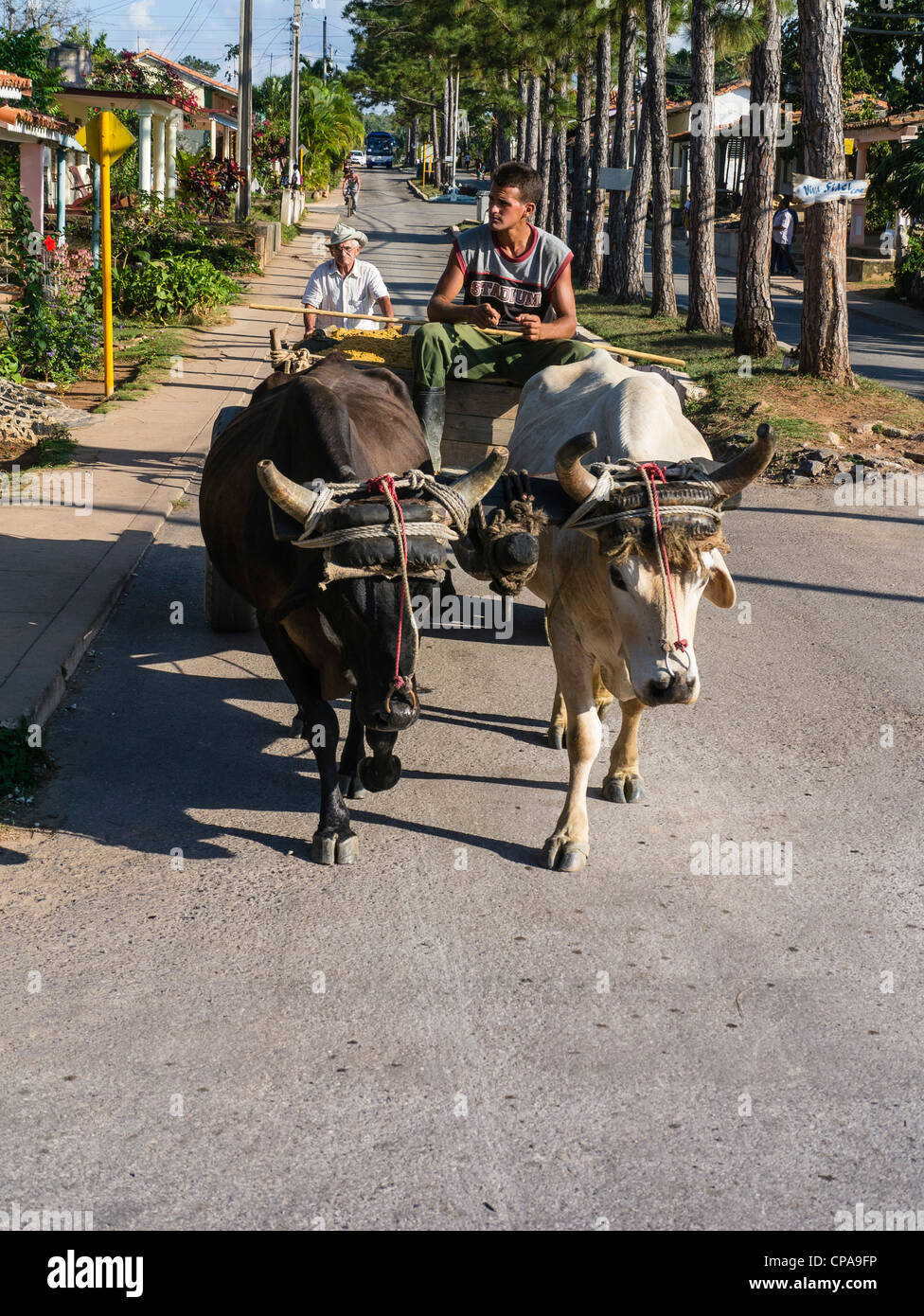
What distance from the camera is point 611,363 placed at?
7215 mm

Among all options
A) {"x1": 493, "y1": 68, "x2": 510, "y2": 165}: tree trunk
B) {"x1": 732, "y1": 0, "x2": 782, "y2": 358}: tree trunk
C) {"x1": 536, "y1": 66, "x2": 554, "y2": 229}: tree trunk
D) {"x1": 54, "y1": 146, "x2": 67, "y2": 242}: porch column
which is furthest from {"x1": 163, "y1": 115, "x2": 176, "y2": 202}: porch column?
{"x1": 732, "y1": 0, "x2": 782, "y2": 358}: tree trunk

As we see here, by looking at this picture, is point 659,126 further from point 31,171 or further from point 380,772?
point 380,772

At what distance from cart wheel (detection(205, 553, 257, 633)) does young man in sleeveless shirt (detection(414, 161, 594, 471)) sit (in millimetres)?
1503

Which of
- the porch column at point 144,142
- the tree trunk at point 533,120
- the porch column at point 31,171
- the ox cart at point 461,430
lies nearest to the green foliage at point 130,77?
the porch column at point 144,142

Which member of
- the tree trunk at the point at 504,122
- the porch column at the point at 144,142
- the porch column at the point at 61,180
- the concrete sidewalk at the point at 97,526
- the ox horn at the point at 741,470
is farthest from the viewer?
the tree trunk at the point at 504,122

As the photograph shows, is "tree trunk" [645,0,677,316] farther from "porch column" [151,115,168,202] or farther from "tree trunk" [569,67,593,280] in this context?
"porch column" [151,115,168,202]

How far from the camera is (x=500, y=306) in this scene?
7.77 m

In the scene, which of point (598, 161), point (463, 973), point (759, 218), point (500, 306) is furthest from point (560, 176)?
point (463, 973)

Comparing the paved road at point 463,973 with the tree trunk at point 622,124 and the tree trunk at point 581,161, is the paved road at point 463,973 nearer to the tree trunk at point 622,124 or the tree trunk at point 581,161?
the tree trunk at point 622,124

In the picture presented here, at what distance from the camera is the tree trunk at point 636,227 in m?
24.6

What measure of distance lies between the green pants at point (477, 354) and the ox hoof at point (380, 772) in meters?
3.20

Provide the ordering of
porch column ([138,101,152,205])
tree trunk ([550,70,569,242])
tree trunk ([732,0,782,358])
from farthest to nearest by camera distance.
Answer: tree trunk ([550,70,569,242]) → porch column ([138,101,152,205]) → tree trunk ([732,0,782,358])

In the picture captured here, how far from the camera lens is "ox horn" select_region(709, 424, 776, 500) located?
15.8 ft

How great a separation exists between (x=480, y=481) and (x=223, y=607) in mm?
3261
